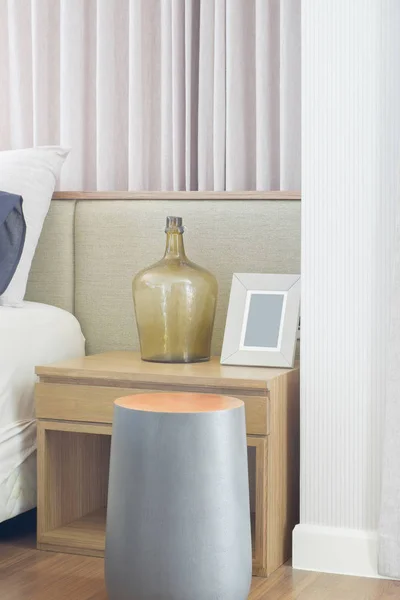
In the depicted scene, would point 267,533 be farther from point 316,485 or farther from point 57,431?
point 57,431

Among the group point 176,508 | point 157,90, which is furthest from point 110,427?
point 157,90

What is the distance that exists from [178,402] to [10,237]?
29.6 inches

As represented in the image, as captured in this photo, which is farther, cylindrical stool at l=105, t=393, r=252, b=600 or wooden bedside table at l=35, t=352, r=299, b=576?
Result: wooden bedside table at l=35, t=352, r=299, b=576

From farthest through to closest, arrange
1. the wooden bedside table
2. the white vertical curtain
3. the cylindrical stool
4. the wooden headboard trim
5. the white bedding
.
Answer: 1. the white vertical curtain
2. the wooden headboard trim
3. the white bedding
4. the wooden bedside table
5. the cylindrical stool

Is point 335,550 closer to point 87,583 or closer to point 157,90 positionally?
point 87,583

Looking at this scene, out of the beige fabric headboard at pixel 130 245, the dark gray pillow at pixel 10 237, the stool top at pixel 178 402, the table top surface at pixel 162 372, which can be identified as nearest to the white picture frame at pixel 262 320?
the table top surface at pixel 162 372

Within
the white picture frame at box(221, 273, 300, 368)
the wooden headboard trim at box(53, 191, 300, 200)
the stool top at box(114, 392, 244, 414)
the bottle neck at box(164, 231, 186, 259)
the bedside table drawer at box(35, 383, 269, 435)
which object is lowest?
the bedside table drawer at box(35, 383, 269, 435)

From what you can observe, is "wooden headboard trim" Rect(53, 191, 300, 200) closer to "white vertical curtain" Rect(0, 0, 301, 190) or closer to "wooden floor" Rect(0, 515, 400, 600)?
"white vertical curtain" Rect(0, 0, 301, 190)

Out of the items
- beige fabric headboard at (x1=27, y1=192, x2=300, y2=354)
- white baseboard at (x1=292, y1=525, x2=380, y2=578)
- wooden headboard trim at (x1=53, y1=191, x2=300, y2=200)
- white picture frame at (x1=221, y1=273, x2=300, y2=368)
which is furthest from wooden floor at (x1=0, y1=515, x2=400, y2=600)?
wooden headboard trim at (x1=53, y1=191, x2=300, y2=200)

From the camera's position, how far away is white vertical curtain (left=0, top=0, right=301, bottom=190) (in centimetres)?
254

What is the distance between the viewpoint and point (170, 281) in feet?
7.04

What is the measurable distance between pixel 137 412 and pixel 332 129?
767mm

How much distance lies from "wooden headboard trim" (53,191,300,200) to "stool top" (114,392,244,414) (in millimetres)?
684

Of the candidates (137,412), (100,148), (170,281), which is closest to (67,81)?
(100,148)
